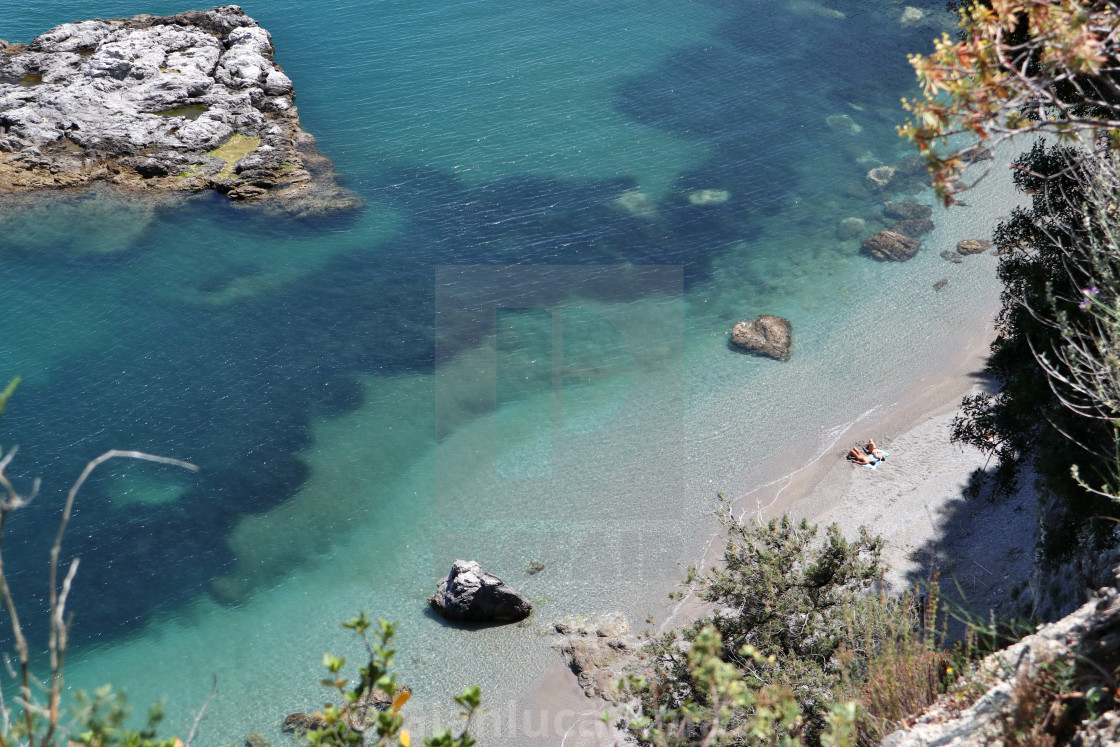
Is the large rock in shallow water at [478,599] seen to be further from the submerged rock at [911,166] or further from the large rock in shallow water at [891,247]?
the submerged rock at [911,166]

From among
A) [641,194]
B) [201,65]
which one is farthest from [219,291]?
[641,194]

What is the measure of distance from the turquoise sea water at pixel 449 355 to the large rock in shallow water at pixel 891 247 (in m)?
0.59

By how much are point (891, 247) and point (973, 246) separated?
285cm

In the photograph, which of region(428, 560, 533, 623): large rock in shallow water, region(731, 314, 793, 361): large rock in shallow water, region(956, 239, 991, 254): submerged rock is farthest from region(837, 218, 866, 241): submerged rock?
region(428, 560, 533, 623): large rock in shallow water

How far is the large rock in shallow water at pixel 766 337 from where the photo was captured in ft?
85.8

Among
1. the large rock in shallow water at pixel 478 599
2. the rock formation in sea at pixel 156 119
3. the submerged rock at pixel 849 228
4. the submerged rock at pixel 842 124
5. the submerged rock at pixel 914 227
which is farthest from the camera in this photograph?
the submerged rock at pixel 842 124

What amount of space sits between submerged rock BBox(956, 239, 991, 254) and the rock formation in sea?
22.5m

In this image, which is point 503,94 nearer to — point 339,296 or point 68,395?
point 339,296

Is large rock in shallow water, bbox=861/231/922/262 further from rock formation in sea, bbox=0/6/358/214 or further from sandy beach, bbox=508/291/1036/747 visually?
rock formation in sea, bbox=0/6/358/214

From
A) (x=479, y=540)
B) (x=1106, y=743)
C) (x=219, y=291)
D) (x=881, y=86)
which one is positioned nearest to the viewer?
(x=1106, y=743)

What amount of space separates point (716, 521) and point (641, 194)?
1570cm

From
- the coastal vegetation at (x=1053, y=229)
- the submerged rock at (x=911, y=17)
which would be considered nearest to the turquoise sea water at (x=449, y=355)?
the submerged rock at (x=911, y=17)

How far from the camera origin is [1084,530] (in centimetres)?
1300

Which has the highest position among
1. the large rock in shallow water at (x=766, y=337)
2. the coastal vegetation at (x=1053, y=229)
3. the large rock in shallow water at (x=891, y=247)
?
the coastal vegetation at (x=1053, y=229)
